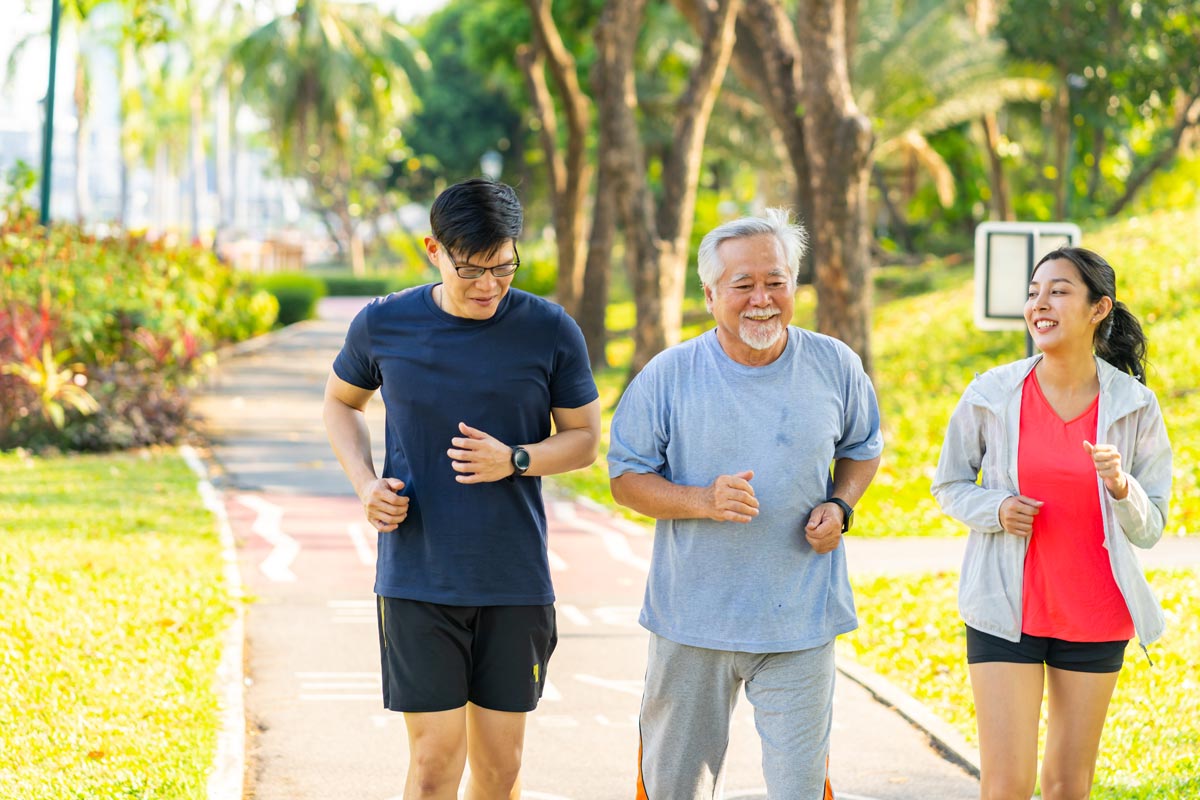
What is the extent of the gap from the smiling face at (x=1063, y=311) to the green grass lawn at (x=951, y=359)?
22.4 ft

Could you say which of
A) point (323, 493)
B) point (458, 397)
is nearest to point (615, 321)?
point (323, 493)

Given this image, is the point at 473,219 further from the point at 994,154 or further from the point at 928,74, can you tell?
the point at 994,154

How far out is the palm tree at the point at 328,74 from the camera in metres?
43.0

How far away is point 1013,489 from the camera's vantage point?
4.16 m

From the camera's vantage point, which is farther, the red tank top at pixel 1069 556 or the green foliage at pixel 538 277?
the green foliage at pixel 538 277

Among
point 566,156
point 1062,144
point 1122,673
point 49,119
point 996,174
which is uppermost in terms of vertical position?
point 1062,144

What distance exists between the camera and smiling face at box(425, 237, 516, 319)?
12.7ft

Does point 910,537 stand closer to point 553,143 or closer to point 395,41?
point 553,143

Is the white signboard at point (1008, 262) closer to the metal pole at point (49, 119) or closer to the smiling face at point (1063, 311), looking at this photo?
the smiling face at point (1063, 311)

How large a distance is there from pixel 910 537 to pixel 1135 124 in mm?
21053

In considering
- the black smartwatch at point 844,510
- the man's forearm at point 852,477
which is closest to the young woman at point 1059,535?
the man's forearm at point 852,477

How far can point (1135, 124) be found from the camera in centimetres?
2919

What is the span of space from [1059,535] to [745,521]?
94cm

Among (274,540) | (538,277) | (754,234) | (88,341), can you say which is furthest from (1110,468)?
(538,277)
